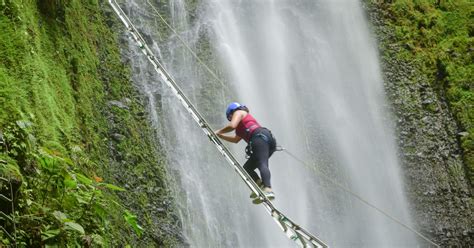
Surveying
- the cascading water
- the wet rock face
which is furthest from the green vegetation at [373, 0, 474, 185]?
the cascading water

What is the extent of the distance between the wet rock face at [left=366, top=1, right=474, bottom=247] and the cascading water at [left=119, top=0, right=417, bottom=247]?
0.34 meters

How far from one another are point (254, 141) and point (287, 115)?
23.1 ft

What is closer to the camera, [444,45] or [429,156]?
[429,156]

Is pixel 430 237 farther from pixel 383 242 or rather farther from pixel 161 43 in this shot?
pixel 161 43

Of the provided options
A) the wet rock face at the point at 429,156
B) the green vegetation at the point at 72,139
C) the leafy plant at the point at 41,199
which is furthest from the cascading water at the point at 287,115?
the leafy plant at the point at 41,199

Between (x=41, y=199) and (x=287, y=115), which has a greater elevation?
(x=287, y=115)

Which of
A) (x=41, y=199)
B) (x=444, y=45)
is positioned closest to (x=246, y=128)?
(x=41, y=199)

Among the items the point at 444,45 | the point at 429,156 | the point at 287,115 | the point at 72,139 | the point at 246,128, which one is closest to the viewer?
the point at 72,139

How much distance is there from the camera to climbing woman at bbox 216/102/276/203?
670 centimetres

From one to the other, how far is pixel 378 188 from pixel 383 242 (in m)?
1.36

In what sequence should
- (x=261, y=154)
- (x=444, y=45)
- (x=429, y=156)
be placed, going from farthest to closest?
(x=444, y=45) < (x=429, y=156) < (x=261, y=154)

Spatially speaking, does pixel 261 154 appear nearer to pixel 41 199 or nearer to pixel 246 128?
pixel 246 128

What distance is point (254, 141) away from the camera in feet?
22.3

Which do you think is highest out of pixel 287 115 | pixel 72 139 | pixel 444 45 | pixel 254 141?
pixel 444 45
